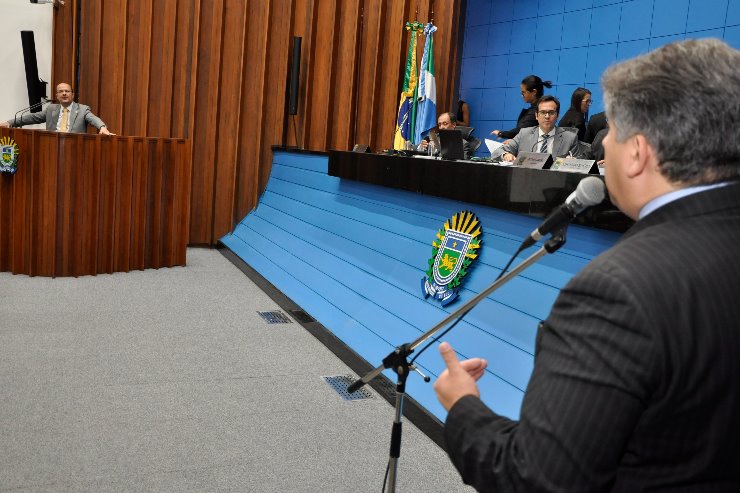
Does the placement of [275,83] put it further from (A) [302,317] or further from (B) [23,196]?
(A) [302,317]

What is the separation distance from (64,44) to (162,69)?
3.03 ft

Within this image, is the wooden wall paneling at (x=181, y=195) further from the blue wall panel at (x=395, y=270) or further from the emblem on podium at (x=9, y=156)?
the emblem on podium at (x=9, y=156)

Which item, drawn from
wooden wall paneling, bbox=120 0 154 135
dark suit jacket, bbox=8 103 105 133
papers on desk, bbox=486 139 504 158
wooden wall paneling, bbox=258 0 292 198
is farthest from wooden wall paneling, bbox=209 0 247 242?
papers on desk, bbox=486 139 504 158

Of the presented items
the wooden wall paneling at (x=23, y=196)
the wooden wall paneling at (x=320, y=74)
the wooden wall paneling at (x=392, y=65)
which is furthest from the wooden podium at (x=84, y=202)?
the wooden wall paneling at (x=392, y=65)

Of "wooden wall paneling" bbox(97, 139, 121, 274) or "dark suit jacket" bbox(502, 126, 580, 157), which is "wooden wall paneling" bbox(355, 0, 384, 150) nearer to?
"dark suit jacket" bbox(502, 126, 580, 157)

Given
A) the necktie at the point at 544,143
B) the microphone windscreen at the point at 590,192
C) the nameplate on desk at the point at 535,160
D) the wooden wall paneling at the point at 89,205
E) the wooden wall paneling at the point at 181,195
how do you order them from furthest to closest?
the wooden wall paneling at the point at 181,195, the wooden wall paneling at the point at 89,205, the necktie at the point at 544,143, the nameplate on desk at the point at 535,160, the microphone windscreen at the point at 590,192

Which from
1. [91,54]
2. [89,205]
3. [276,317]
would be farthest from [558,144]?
[91,54]

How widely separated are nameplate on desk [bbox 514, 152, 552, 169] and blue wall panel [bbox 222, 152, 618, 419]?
502 millimetres

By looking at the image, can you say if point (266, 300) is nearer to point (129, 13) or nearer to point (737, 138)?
point (129, 13)

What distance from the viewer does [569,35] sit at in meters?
7.84

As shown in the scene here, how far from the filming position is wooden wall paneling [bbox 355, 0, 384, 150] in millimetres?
7719

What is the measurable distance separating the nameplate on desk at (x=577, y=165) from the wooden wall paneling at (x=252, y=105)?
4687 mm

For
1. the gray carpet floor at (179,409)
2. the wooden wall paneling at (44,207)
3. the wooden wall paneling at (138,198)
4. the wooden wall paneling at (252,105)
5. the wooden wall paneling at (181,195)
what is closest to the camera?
the gray carpet floor at (179,409)

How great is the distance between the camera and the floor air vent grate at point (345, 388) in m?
3.15
